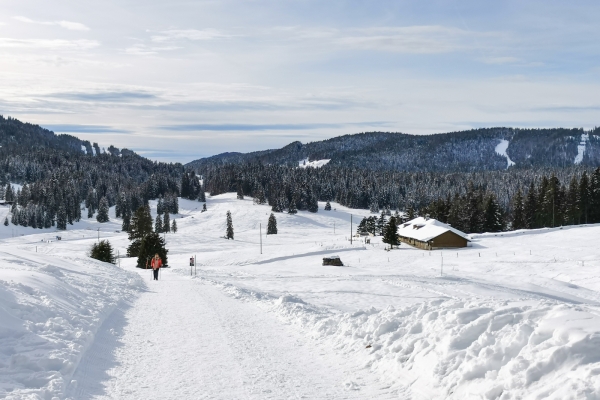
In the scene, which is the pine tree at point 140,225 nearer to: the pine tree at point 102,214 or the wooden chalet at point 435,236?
the wooden chalet at point 435,236

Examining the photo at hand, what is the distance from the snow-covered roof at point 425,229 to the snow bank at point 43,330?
6582cm

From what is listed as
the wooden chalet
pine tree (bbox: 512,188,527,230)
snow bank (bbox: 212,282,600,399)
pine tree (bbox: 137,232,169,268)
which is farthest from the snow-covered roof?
snow bank (bbox: 212,282,600,399)

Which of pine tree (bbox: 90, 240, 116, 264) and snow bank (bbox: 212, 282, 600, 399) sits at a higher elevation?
snow bank (bbox: 212, 282, 600, 399)

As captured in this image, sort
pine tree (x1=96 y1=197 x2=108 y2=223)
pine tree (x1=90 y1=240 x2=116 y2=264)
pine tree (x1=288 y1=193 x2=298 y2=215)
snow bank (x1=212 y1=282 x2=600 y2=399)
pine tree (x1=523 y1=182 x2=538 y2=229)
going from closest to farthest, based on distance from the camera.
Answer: snow bank (x1=212 y1=282 x2=600 y2=399), pine tree (x1=90 y1=240 x2=116 y2=264), pine tree (x1=523 y1=182 x2=538 y2=229), pine tree (x1=96 y1=197 x2=108 y2=223), pine tree (x1=288 y1=193 x2=298 y2=215)

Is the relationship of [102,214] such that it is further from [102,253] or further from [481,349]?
[481,349]

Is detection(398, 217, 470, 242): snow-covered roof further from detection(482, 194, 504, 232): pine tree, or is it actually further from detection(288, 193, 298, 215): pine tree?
detection(288, 193, 298, 215): pine tree

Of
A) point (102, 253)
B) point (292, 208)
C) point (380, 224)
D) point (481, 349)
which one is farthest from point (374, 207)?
point (481, 349)

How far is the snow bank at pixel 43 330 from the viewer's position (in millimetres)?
7090

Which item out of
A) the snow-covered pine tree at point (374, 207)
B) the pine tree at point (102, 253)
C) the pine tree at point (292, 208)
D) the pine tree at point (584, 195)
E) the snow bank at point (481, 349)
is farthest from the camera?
the snow-covered pine tree at point (374, 207)

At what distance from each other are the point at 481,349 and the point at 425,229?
2969 inches

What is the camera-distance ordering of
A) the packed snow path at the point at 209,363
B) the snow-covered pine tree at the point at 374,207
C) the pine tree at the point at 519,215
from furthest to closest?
the snow-covered pine tree at the point at 374,207, the pine tree at the point at 519,215, the packed snow path at the point at 209,363

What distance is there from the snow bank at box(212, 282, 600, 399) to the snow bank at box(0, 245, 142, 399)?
17.6 ft

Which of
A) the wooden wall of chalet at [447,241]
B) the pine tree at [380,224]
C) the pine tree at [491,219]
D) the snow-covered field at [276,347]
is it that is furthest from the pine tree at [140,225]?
the pine tree at [491,219]

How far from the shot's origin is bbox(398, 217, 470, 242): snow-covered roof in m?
75.0
